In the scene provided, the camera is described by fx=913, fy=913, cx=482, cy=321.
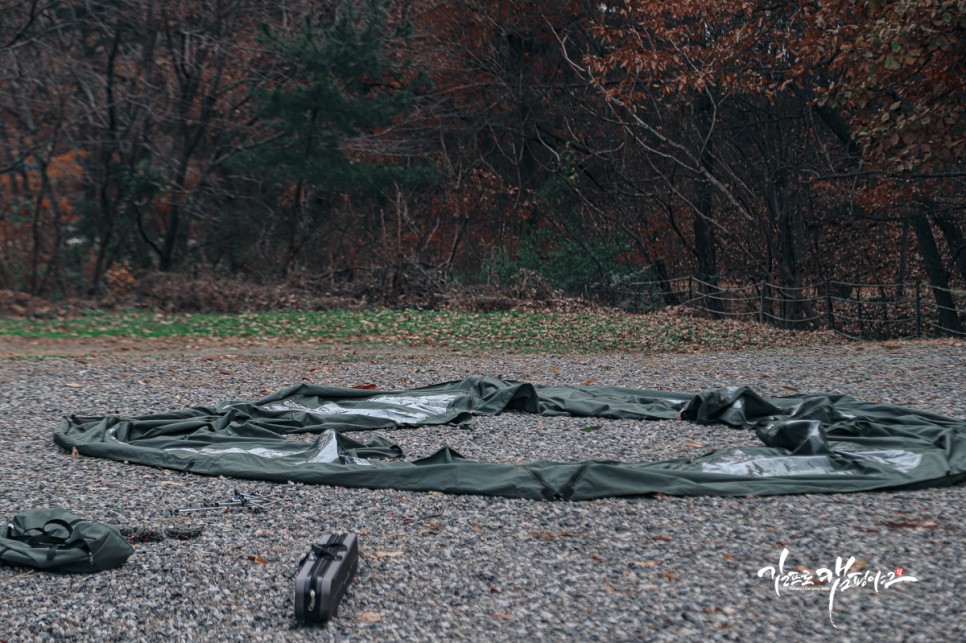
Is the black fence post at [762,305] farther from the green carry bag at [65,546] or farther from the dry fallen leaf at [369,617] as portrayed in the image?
the green carry bag at [65,546]

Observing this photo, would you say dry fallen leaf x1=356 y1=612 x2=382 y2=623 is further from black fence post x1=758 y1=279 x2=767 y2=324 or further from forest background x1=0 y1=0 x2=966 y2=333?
black fence post x1=758 y1=279 x2=767 y2=324

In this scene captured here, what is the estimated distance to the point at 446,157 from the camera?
23.5 metres

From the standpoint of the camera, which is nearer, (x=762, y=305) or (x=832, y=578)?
(x=832, y=578)

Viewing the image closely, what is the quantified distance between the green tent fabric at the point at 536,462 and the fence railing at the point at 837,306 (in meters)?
9.12

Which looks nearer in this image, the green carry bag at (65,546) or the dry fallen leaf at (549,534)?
Result: the green carry bag at (65,546)

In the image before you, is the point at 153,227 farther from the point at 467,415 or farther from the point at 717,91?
the point at 467,415

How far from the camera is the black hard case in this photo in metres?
3.60

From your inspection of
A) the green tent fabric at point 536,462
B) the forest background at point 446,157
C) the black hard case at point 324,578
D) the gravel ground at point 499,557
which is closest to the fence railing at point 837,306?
the forest background at point 446,157

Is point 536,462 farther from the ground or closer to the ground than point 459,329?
closer to the ground

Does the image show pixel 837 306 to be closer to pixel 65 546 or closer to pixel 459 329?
pixel 459 329

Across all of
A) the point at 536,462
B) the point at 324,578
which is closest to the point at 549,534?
the point at 536,462

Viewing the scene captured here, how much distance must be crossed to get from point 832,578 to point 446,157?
20.3m

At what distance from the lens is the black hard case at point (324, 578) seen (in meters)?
3.60

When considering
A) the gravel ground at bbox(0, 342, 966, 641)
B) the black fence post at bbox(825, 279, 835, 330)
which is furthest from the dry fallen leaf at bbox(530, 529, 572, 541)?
the black fence post at bbox(825, 279, 835, 330)
